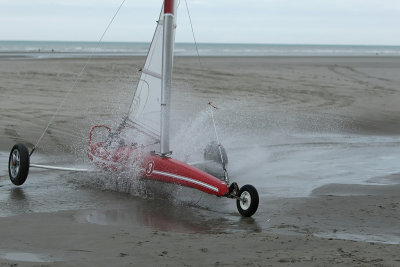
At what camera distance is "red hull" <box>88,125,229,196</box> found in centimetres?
828

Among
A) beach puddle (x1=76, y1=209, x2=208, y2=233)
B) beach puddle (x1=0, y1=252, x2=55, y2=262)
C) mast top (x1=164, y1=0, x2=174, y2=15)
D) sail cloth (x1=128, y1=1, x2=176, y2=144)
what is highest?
mast top (x1=164, y1=0, x2=174, y2=15)

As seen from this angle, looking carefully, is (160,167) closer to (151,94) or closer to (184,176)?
(184,176)

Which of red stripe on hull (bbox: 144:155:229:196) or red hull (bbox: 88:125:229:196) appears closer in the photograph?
red stripe on hull (bbox: 144:155:229:196)

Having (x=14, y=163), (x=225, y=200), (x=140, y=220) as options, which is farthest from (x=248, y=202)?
(x=14, y=163)

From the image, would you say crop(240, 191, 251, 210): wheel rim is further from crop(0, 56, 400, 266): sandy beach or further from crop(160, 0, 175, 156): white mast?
crop(160, 0, 175, 156): white mast

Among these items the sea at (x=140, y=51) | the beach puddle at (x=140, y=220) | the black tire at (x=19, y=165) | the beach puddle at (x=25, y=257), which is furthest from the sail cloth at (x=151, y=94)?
the sea at (x=140, y=51)

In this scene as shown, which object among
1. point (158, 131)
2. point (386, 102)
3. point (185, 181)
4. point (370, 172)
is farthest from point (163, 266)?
point (386, 102)

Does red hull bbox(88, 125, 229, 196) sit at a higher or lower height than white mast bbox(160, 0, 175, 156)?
lower

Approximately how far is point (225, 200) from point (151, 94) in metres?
2.87

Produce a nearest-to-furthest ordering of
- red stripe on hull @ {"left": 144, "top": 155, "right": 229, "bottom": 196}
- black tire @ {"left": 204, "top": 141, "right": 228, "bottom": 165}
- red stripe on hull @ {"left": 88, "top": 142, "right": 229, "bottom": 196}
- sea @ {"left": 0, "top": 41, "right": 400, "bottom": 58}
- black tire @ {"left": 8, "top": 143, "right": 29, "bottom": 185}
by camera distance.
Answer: red stripe on hull @ {"left": 144, "top": 155, "right": 229, "bottom": 196}
red stripe on hull @ {"left": 88, "top": 142, "right": 229, "bottom": 196}
black tire @ {"left": 8, "top": 143, "right": 29, "bottom": 185}
black tire @ {"left": 204, "top": 141, "right": 228, "bottom": 165}
sea @ {"left": 0, "top": 41, "right": 400, "bottom": 58}

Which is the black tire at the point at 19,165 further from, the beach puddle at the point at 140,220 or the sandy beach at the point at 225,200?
the beach puddle at the point at 140,220

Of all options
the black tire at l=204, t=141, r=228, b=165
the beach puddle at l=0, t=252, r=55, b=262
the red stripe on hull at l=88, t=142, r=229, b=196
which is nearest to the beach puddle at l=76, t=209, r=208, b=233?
the red stripe on hull at l=88, t=142, r=229, b=196

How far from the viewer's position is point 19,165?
9.44 m

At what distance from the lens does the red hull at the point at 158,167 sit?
8.28m
